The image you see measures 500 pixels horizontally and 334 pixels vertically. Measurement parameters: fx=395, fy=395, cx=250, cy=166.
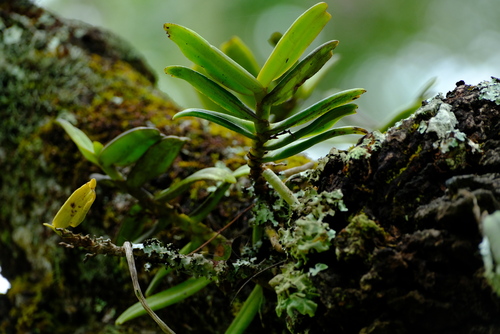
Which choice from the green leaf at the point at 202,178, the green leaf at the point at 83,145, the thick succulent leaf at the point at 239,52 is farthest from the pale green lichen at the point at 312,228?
the thick succulent leaf at the point at 239,52

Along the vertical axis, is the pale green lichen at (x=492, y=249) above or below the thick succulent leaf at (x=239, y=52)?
below

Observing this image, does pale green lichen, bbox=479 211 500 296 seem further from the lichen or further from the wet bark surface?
the lichen

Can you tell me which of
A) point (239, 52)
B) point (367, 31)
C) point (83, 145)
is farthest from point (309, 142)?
point (367, 31)

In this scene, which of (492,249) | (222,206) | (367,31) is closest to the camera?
(492,249)

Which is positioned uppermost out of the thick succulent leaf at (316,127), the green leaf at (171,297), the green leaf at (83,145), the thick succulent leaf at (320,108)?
the green leaf at (83,145)

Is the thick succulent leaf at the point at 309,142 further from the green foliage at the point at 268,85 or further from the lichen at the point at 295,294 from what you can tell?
the lichen at the point at 295,294

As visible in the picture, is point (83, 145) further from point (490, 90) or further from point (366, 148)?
point (490, 90)
